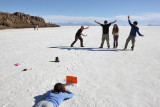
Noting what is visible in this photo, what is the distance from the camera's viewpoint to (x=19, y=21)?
7731 centimetres

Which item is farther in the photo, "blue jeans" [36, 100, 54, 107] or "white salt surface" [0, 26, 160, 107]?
"white salt surface" [0, 26, 160, 107]

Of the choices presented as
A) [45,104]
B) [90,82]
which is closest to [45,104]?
[45,104]

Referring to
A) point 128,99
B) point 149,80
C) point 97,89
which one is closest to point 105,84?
point 97,89

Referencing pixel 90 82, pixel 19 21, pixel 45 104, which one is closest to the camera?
pixel 45 104

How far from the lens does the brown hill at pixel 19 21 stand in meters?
60.1

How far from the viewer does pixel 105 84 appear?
4289 mm

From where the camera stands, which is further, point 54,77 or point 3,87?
point 54,77

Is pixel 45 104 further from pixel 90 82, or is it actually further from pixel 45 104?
pixel 90 82

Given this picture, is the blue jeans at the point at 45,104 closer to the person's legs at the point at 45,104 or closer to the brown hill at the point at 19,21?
the person's legs at the point at 45,104

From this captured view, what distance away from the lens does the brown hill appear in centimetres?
Result: 6014

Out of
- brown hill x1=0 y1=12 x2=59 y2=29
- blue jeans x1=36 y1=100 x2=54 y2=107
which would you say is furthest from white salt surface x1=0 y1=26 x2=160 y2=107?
brown hill x1=0 y1=12 x2=59 y2=29

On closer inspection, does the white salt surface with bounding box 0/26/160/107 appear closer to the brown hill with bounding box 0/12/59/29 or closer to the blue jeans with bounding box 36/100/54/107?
the blue jeans with bounding box 36/100/54/107

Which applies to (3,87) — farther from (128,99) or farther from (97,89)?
(128,99)

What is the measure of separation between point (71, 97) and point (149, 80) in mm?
2992
